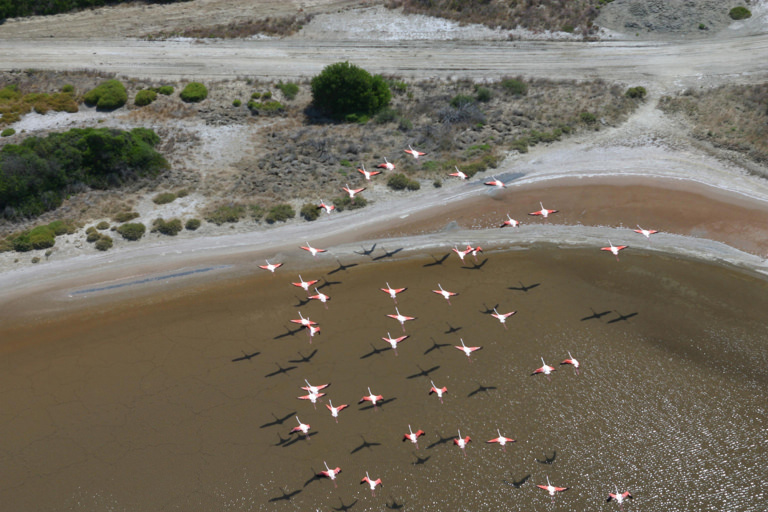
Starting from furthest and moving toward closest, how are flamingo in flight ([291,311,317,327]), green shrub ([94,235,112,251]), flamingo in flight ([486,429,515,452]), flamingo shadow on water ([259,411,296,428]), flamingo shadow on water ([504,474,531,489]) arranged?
green shrub ([94,235,112,251]) → flamingo in flight ([291,311,317,327]) → flamingo shadow on water ([259,411,296,428]) → flamingo in flight ([486,429,515,452]) → flamingo shadow on water ([504,474,531,489])

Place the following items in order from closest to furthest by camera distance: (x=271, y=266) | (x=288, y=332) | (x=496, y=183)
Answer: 1. (x=288, y=332)
2. (x=271, y=266)
3. (x=496, y=183)

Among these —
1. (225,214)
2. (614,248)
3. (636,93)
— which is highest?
(636,93)

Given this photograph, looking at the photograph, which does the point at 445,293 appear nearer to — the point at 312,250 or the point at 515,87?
the point at 312,250

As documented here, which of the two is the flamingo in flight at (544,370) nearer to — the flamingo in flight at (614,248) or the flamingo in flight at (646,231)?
the flamingo in flight at (614,248)

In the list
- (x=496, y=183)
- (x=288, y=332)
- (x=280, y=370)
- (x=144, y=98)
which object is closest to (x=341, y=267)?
(x=288, y=332)

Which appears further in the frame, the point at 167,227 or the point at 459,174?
the point at 459,174

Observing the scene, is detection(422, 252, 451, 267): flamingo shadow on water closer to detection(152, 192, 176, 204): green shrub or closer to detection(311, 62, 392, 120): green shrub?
detection(152, 192, 176, 204): green shrub

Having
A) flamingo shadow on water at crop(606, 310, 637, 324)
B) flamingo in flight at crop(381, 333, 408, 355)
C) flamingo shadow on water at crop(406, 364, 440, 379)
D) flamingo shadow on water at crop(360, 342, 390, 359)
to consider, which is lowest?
flamingo shadow on water at crop(406, 364, 440, 379)

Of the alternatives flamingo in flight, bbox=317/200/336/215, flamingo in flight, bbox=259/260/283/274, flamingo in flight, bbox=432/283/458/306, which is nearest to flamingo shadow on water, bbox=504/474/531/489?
flamingo in flight, bbox=432/283/458/306
